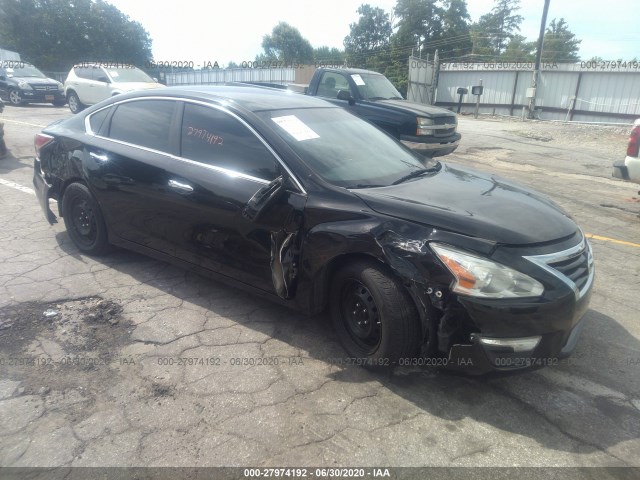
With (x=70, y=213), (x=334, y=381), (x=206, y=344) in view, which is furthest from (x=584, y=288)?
(x=70, y=213)

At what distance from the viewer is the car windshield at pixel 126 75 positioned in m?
14.8

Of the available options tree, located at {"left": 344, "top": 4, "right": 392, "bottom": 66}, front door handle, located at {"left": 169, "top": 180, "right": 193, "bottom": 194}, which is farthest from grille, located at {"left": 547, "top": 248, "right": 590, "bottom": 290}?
tree, located at {"left": 344, "top": 4, "right": 392, "bottom": 66}

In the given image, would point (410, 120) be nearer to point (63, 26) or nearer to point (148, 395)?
point (148, 395)

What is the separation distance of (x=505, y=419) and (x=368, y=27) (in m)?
67.5

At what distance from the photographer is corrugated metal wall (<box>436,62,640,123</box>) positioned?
59.9ft

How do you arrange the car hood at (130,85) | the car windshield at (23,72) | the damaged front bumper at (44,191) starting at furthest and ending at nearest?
the car windshield at (23,72) → the car hood at (130,85) → the damaged front bumper at (44,191)

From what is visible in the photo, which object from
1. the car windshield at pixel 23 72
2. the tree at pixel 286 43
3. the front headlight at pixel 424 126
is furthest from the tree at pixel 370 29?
the front headlight at pixel 424 126

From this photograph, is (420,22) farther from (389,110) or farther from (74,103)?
(389,110)

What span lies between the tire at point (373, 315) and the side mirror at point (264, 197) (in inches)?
25.6

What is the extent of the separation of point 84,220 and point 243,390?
2.70m

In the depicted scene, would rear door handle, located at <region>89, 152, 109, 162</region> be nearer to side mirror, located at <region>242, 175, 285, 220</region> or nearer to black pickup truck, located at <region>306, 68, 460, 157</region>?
side mirror, located at <region>242, 175, 285, 220</region>

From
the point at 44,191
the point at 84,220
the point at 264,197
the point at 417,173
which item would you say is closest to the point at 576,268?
the point at 417,173

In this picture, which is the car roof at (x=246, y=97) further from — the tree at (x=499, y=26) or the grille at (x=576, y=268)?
the tree at (x=499, y=26)

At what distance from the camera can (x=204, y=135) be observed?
361 centimetres
